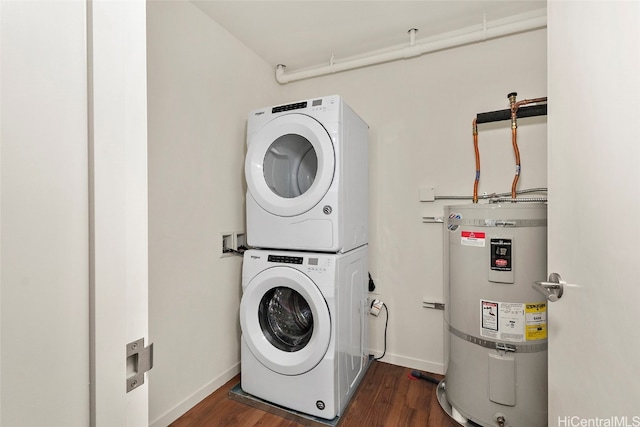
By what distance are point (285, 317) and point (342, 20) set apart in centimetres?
181

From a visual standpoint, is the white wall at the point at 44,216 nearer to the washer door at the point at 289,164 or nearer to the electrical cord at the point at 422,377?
the washer door at the point at 289,164

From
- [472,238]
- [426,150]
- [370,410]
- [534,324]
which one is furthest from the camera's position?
[426,150]

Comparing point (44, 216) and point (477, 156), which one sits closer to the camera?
point (44, 216)

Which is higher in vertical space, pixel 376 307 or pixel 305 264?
pixel 305 264

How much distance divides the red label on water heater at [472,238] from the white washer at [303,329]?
593 millimetres

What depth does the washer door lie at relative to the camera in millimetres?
1557

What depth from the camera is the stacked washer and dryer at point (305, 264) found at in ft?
4.89

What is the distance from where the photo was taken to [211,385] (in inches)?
68.4

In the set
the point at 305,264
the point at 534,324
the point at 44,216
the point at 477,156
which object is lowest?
the point at 534,324

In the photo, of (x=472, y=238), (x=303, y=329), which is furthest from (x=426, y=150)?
(x=303, y=329)

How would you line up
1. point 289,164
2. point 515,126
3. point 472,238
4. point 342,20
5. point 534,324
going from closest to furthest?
point 534,324 → point 472,238 → point 515,126 → point 342,20 → point 289,164

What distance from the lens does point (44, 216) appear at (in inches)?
14.0

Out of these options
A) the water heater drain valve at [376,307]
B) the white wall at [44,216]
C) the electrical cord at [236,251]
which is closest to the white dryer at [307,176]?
the electrical cord at [236,251]

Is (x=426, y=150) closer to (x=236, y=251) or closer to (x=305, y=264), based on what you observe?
(x=305, y=264)
